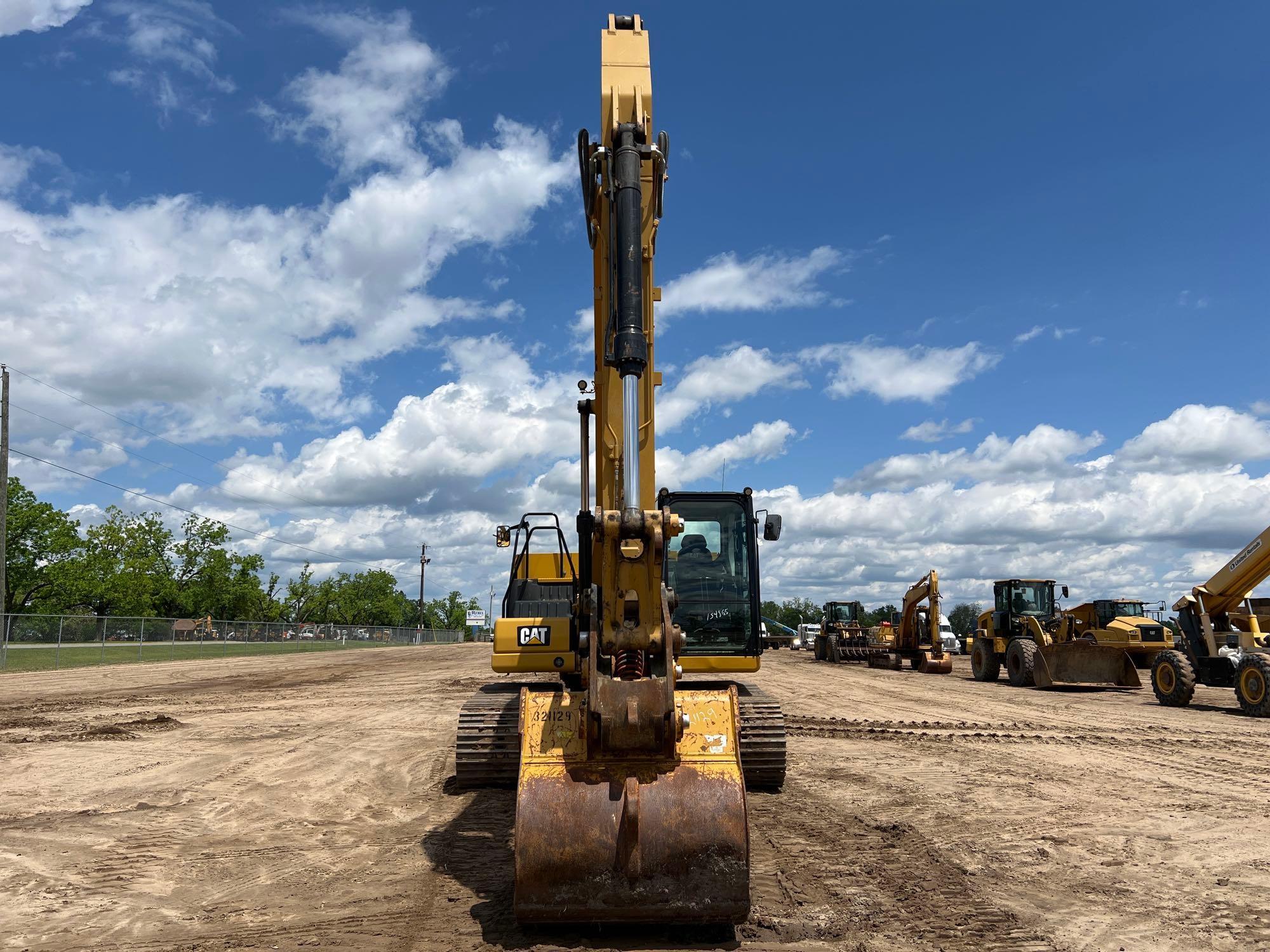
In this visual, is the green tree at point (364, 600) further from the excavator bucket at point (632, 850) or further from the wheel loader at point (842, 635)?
the excavator bucket at point (632, 850)

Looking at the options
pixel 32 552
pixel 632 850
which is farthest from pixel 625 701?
pixel 32 552

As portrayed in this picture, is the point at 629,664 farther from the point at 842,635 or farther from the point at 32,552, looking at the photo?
the point at 32,552

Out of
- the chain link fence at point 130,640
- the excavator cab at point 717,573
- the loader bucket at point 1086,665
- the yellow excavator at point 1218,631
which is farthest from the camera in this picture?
the chain link fence at point 130,640

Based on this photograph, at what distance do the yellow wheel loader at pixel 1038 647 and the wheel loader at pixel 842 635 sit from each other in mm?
9664

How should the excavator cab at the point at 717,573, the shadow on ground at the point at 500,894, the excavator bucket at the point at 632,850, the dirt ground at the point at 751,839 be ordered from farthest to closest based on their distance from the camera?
the excavator cab at the point at 717,573 → the dirt ground at the point at 751,839 → the shadow on ground at the point at 500,894 → the excavator bucket at the point at 632,850

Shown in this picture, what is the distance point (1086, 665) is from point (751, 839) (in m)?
18.3

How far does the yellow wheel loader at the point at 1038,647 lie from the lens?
72.1 feet

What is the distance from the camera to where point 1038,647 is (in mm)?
23828

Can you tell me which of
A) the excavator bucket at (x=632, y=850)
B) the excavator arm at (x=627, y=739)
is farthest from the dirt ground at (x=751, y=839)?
the excavator arm at (x=627, y=739)

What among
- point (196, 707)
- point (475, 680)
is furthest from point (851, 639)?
point (196, 707)

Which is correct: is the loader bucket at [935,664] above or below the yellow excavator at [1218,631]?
below

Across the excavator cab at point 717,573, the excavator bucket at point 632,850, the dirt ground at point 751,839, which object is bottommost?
the dirt ground at point 751,839

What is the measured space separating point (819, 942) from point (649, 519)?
Result: 2478 millimetres

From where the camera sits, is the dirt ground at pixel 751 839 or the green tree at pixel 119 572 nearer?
the dirt ground at pixel 751 839
